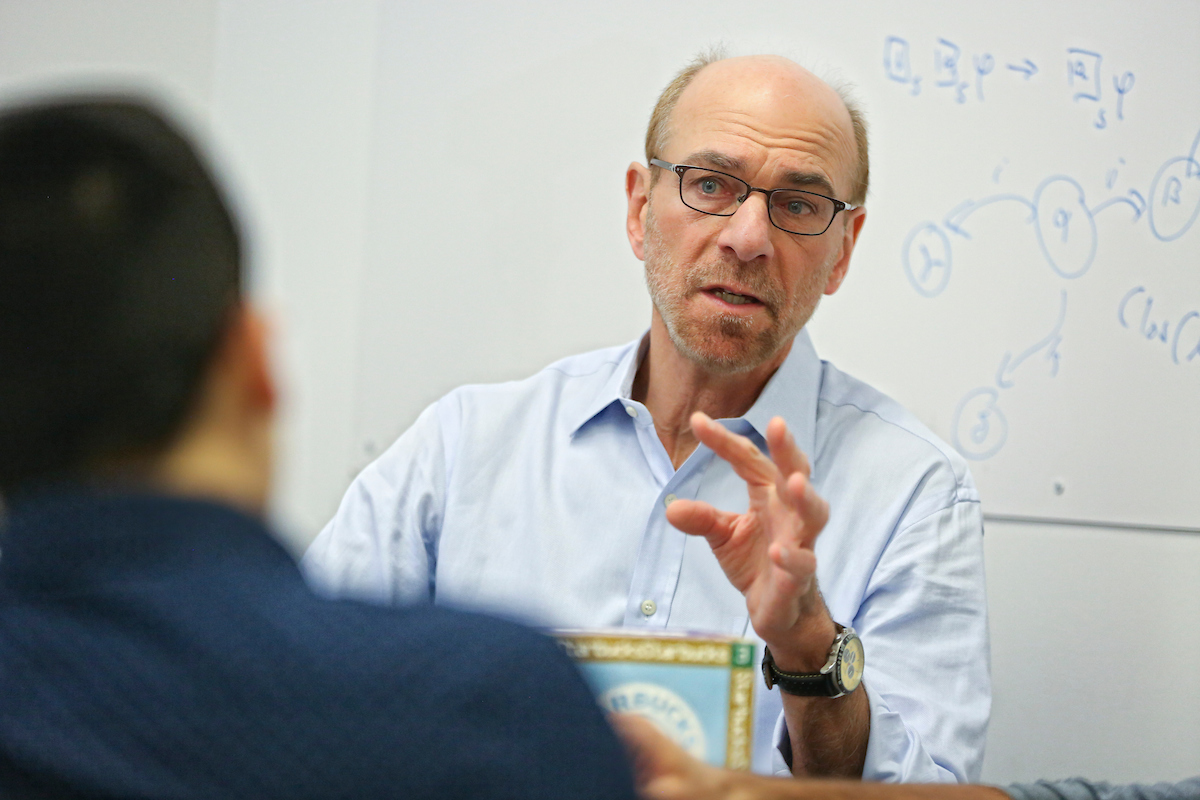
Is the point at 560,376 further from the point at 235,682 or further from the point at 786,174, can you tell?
the point at 235,682

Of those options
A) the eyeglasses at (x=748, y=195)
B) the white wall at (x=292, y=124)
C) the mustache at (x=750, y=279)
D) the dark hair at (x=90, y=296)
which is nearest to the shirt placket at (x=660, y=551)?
the mustache at (x=750, y=279)

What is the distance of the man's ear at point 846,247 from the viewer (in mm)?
1392

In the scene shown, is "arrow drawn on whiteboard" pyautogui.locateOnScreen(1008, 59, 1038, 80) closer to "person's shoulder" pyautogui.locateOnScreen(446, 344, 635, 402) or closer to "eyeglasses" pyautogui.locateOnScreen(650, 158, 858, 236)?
"eyeglasses" pyautogui.locateOnScreen(650, 158, 858, 236)

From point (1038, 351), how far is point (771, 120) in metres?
0.60

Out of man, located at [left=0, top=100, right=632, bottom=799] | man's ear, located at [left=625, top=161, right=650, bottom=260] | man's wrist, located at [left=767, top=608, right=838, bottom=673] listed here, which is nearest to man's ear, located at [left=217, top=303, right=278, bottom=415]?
→ man, located at [left=0, top=100, right=632, bottom=799]

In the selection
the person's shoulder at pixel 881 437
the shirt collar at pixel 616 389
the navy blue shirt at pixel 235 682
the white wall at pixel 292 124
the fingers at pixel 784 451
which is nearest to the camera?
the navy blue shirt at pixel 235 682

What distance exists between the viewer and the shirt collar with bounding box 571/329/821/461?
130cm

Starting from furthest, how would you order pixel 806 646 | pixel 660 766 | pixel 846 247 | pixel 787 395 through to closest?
pixel 846 247
pixel 787 395
pixel 806 646
pixel 660 766

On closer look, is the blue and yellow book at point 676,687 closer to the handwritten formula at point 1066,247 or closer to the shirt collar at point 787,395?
the shirt collar at point 787,395

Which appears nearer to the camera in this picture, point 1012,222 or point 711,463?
point 711,463

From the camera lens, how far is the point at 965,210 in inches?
60.8

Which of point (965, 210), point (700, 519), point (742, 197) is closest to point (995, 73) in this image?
point (965, 210)

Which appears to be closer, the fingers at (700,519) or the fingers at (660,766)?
the fingers at (660,766)

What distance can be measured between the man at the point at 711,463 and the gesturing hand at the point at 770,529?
0.60 feet
